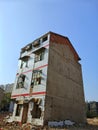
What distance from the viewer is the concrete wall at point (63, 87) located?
48.6ft

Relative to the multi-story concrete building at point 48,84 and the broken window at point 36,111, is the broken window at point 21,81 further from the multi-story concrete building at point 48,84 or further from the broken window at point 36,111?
the broken window at point 36,111

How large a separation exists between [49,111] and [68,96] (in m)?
4.66

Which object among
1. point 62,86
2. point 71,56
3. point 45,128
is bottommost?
point 45,128

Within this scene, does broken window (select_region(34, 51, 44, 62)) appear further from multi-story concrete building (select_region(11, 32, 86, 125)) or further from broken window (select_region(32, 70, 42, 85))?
broken window (select_region(32, 70, 42, 85))

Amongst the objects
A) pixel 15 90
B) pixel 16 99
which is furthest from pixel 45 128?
pixel 15 90

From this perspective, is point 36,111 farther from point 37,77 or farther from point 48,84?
point 37,77

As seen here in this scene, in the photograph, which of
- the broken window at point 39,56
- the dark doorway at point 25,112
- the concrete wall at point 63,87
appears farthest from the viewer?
the broken window at point 39,56

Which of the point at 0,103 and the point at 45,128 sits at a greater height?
the point at 0,103

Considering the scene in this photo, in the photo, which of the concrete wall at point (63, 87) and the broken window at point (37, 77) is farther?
the broken window at point (37, 77)

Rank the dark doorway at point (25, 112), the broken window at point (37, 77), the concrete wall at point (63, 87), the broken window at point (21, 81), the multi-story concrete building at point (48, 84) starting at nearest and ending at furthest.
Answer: the multi-story concrete building at point (48, 84)
the concrete wall at point (63, 87)
the dark doorway at point (25, 112)
the broken window at point (37, 77)
the broken window at point (21, 81)

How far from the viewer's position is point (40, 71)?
16406 mm

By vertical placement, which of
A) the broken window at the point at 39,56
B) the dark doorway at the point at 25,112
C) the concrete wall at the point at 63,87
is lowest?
the dark doorway at the point at 25,112

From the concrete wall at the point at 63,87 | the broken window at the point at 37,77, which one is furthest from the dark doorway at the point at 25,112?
the concrete wall at the point at 63,87

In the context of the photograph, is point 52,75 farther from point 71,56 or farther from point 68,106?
point 71,56
